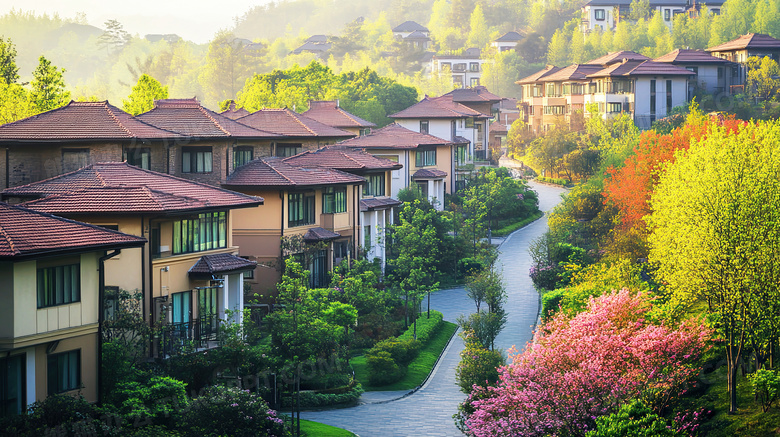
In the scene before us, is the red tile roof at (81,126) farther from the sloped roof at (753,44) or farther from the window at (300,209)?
the sloped roof at (753,44)

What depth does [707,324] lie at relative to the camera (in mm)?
27422

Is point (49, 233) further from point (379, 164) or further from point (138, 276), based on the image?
point (379, 164)

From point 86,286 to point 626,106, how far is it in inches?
2788

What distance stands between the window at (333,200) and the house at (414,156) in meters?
14.0

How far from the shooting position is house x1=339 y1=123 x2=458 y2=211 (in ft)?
203

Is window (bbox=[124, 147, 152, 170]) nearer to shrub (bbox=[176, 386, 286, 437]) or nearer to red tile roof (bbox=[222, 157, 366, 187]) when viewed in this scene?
red tile roof (bbox=[222, 157, 366, 187])

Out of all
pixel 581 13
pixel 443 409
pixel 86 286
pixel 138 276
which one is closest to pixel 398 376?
pixel 443 409

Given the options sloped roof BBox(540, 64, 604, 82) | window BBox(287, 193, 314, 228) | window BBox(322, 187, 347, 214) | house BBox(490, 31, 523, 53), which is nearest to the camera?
window BBox(287, 193, 314, 228)

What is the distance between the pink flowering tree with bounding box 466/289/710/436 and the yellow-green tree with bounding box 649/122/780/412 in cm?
109

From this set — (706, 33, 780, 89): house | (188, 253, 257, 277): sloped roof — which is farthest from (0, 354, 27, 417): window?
(706, 33, 780, 89): house

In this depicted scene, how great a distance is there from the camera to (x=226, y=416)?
23.8 metres

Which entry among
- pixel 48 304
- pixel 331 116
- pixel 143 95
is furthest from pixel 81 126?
pixel 331 116

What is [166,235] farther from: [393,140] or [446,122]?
[446,122]

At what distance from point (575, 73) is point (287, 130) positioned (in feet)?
173
